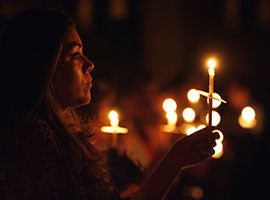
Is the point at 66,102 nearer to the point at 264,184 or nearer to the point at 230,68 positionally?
the point at 264,184

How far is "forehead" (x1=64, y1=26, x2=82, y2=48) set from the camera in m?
2.62

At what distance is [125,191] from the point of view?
3051mm

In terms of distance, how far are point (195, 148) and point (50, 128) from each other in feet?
1.88

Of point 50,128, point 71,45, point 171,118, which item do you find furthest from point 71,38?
point 171,118

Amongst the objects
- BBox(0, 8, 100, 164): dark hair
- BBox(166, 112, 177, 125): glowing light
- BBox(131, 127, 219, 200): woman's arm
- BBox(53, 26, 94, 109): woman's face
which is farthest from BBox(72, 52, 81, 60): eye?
BBox(166, 112, 177, 125): glowing light

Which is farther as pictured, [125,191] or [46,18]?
[125,191]

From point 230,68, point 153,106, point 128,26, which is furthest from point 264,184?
point 128,26

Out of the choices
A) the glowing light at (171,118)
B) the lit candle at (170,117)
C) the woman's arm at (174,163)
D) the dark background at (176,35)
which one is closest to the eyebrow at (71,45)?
the woman's arm at (174,163)

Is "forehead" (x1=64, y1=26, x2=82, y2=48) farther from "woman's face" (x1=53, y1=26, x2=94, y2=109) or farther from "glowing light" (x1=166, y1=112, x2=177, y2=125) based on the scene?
"glowing light" (x1=166, y1=112, x2=177, y2=125)

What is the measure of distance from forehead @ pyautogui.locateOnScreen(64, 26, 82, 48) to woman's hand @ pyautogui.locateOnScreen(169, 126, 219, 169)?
1.88ft

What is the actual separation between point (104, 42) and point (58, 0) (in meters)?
1.64

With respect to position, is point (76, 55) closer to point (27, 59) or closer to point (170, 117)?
point (27, 59)

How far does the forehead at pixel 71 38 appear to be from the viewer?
103 inches

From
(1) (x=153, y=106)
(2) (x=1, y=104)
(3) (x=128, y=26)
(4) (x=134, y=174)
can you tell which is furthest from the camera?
(3) (x=128, y=26)
